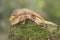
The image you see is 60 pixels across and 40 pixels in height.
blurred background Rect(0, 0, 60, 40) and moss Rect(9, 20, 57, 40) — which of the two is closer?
moss Rect(9, 20, 57, 40)

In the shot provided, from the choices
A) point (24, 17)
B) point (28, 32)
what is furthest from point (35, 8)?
point (28, 32)

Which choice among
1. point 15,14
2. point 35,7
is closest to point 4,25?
point 35,7

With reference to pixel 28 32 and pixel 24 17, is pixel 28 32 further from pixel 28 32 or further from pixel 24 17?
pixel 24 17

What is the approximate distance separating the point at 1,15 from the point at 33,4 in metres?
1.06

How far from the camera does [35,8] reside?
→ 4.42 meters

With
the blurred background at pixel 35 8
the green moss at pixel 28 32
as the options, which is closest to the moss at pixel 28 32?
the green moss at pixel 28 32

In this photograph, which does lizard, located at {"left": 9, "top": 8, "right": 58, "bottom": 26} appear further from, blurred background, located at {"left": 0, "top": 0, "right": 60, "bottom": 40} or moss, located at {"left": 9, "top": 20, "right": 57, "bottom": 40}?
blurred background, located at {"left": 0, "top": 0, "right": 60, "bottom": 40}

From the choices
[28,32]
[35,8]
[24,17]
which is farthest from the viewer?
[35,8]

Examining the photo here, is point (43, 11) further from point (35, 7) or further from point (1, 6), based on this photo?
point (1, 6)

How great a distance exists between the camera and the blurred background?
14.8 feet

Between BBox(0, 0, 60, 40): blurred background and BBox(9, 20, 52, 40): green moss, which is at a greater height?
BBox(0, 0, 60, 40): blurred background

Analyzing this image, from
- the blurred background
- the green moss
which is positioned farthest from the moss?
the blurred background

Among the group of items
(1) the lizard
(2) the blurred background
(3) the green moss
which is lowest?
(3) the green moss

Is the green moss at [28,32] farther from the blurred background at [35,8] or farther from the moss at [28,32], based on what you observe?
the blurred background at [35,8]
